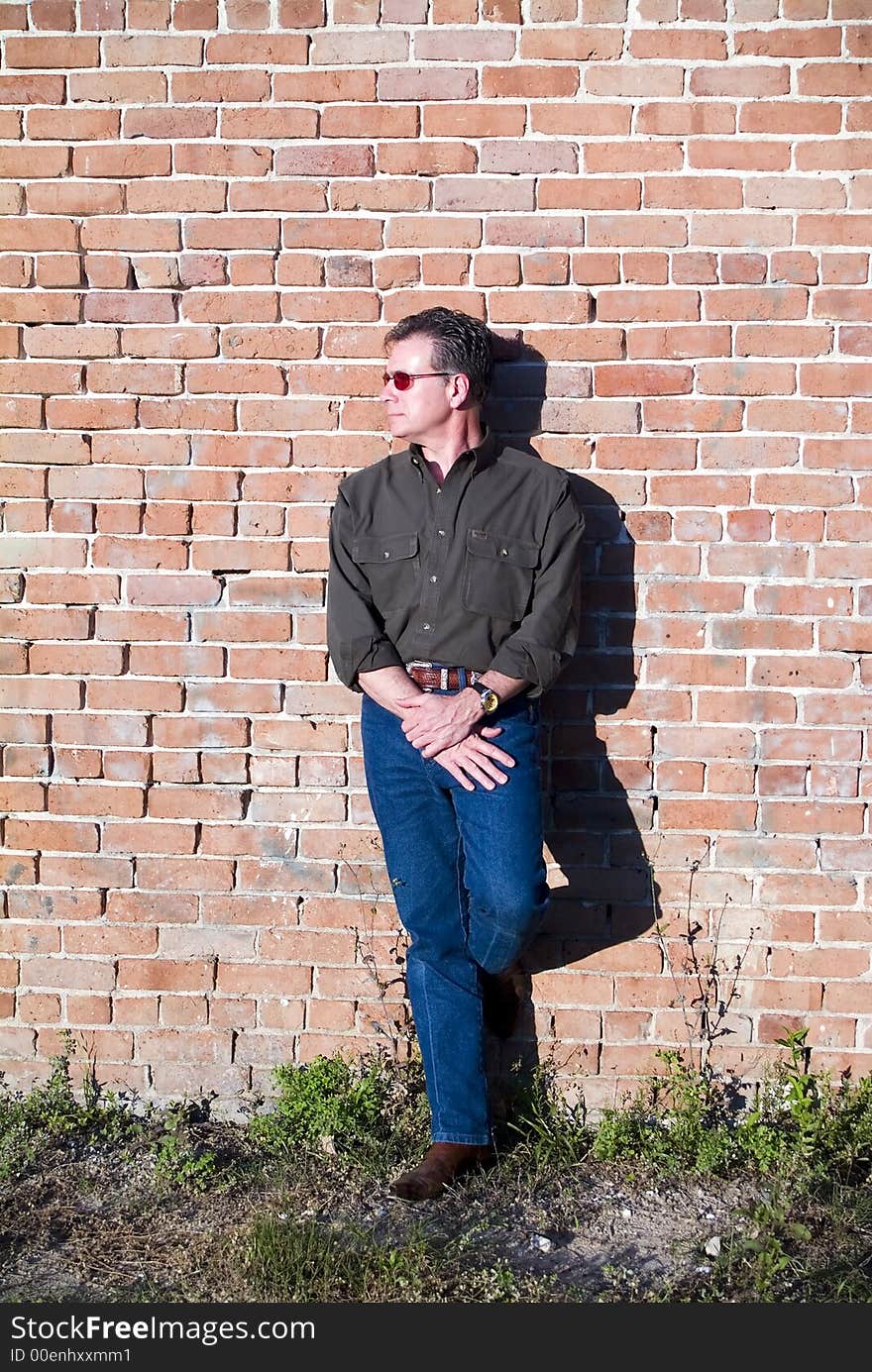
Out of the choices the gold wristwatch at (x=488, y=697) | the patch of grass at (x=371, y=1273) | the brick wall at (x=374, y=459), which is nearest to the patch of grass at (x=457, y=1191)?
the patch of grass at (x=371, y=1273)

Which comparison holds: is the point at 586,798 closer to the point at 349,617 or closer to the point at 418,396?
the point at 349,617

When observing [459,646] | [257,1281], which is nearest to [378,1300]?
[257,1281]

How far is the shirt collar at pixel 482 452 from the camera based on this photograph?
327cm

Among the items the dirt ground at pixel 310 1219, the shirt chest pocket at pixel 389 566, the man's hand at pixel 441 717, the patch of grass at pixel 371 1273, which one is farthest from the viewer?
the shirt chest pocket at pixel 389 566

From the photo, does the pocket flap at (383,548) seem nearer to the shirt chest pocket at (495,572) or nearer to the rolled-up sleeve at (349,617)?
the rolled-up sleeve at (349,617)

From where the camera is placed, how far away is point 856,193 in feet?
11.2

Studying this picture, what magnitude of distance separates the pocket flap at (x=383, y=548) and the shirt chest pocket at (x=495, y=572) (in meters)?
0.17

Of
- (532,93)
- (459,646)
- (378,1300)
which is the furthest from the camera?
(532,93)

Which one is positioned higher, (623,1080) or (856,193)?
(856,193)

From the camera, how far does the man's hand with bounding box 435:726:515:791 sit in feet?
10.4

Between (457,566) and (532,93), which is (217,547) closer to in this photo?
(457,566)

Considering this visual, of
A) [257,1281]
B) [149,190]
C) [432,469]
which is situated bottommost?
[257,1281]

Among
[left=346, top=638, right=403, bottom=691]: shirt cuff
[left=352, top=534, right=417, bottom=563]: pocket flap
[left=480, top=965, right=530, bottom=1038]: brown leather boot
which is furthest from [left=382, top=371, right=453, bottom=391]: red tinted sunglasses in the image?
[left=480, top=965, right=530, bottom=1038]: brown leather boot

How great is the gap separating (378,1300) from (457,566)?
1.89 m
